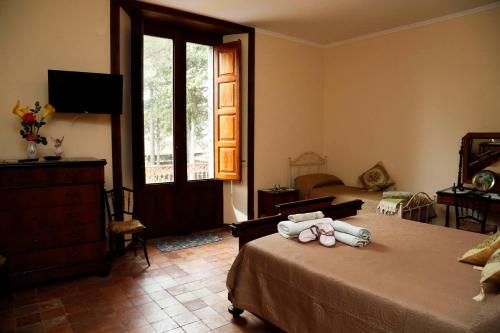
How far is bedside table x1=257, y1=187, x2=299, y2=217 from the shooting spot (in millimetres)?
4836

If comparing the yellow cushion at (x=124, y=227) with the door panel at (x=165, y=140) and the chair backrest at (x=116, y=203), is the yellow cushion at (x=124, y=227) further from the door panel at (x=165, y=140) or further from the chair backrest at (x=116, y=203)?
the door panel at (x=165, y=140)

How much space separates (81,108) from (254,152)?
238cm

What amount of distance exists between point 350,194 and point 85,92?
3.47 meters

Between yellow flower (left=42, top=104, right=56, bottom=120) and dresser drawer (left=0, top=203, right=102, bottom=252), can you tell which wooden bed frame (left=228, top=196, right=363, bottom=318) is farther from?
yellow flower (left=42, top=104, right=56, bottom=120)

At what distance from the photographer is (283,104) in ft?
17.3

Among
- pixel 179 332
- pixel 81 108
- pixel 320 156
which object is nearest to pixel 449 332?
pixel 179 332

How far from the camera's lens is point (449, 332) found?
137cm

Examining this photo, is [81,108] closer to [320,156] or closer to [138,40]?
[138,40]

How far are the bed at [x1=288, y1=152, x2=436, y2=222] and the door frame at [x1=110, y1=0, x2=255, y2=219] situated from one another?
2.72ft

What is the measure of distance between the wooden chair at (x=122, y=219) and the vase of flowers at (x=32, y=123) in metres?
0.84

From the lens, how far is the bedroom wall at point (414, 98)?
407 centimetres

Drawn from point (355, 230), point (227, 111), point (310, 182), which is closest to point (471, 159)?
point (310, 182)

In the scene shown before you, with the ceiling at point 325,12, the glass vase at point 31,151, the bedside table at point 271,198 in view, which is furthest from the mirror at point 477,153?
the glass vase at point 31,151

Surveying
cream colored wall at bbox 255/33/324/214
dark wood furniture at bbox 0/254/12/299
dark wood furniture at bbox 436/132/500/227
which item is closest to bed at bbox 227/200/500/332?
dark wood furniture at bbox 436/132/500/227
